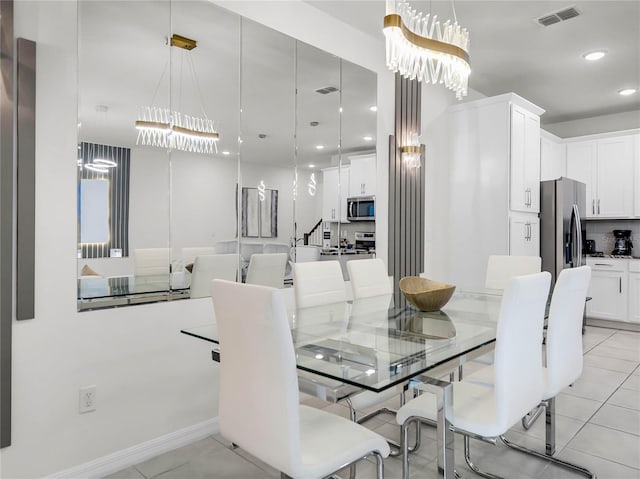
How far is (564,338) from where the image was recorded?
6.73 feet

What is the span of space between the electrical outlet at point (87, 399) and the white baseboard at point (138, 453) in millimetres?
261

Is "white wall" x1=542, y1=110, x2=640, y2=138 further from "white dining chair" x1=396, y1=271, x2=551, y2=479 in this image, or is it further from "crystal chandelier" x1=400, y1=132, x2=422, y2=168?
"white dining chair" x1=396, y1=271, x2=551, y2=479

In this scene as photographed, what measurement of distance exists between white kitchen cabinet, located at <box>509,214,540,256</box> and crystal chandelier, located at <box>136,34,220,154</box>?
3077 mm

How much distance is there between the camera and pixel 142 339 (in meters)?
2.32

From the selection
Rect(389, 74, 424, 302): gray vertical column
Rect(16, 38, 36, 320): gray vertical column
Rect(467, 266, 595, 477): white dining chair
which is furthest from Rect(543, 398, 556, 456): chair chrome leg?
Rect(16, 38, 36, 320): gray vertical column

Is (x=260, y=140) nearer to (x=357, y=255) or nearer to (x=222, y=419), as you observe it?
(x=357, y=255)

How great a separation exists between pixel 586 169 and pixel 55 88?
20.1ft

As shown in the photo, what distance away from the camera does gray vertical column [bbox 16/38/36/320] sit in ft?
6.11

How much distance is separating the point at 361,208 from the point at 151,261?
72.0 inches

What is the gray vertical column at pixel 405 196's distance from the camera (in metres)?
3.86

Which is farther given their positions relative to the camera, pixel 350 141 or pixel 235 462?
pixel 350 141

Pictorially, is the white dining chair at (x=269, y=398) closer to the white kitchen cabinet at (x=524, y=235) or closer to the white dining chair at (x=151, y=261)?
the white dining chair at (x=151, y=261)

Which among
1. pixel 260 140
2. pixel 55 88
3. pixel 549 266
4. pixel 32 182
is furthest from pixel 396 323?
pixel 549 266

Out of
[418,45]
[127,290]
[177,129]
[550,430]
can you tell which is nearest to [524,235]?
[550,430]
